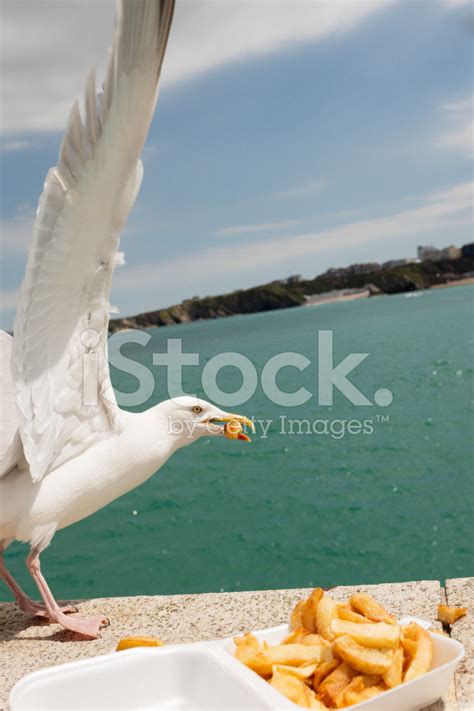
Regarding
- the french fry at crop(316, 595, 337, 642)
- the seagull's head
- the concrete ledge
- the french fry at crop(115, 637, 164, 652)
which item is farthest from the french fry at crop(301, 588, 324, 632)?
the seagull's head

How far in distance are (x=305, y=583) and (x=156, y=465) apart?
6967 millimetres

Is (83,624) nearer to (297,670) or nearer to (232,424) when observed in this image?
(232,424)

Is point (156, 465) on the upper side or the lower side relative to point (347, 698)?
upper

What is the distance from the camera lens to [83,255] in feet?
13.4

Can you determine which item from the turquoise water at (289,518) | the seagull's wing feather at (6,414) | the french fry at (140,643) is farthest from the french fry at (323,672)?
the turquoise water at (289,518)

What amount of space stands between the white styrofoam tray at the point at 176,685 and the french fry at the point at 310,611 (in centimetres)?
29

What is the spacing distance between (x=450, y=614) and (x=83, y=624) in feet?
6.27

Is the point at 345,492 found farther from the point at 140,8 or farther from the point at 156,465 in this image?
the point at 140,8

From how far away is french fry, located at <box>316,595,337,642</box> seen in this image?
2707 mm

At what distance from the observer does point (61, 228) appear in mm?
3967

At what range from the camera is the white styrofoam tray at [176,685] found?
2.38 metres

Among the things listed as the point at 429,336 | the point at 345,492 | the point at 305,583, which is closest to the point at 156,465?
the point at 305,583

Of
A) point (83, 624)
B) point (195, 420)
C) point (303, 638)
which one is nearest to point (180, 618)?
point (83, 624)

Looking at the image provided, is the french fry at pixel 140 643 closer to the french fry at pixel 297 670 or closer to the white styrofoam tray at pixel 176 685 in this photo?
the white styrofoam tray at pixel 176 685
